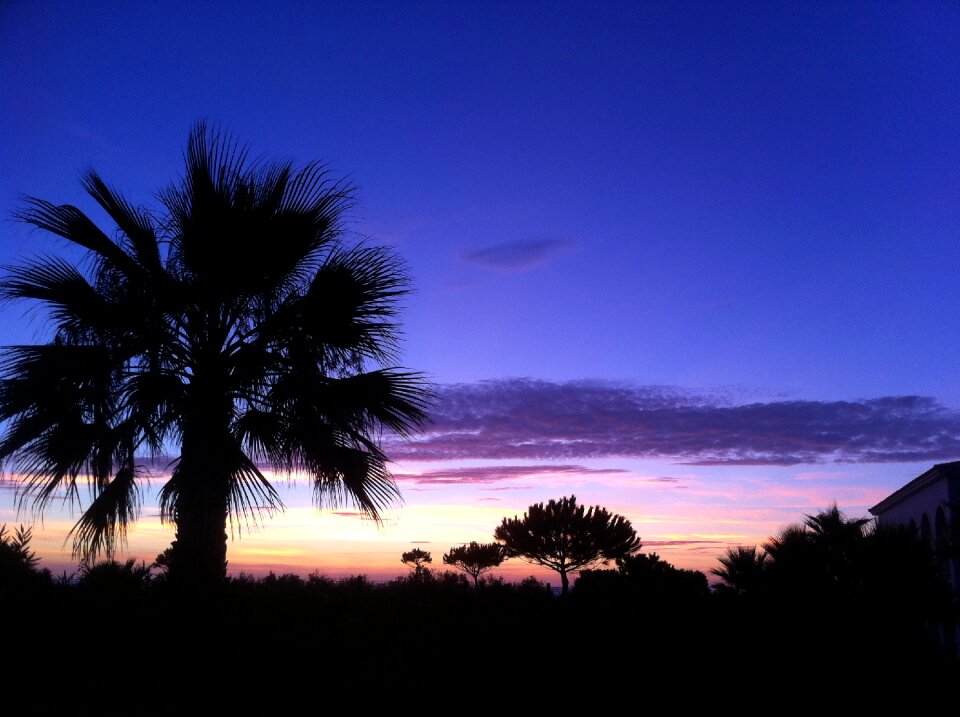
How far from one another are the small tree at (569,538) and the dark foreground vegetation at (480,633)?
23.4 metres

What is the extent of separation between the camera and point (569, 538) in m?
34.5

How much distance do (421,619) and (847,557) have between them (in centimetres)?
734

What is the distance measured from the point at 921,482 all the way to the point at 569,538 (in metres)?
15.5

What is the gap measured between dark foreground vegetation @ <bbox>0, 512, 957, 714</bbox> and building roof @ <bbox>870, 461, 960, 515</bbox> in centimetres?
1081

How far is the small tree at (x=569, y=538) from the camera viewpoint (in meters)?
34.2

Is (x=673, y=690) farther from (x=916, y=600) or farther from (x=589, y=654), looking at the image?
(x=916, y=600)

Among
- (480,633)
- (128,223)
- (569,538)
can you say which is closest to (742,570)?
(480,633)

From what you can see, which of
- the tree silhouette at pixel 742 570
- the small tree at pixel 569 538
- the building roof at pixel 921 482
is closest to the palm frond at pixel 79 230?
the tree silhouette at pixel 742 570

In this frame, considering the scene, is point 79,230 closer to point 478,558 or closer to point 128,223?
point 128,223

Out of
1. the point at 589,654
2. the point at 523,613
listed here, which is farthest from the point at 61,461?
the point at 589,654

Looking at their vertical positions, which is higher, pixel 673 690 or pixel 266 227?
pixel 266 227

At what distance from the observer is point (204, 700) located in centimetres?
690

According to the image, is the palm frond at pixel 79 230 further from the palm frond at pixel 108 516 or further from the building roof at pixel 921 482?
the building roof at pixel 921 482

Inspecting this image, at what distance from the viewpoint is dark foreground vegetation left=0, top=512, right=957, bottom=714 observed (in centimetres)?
739
